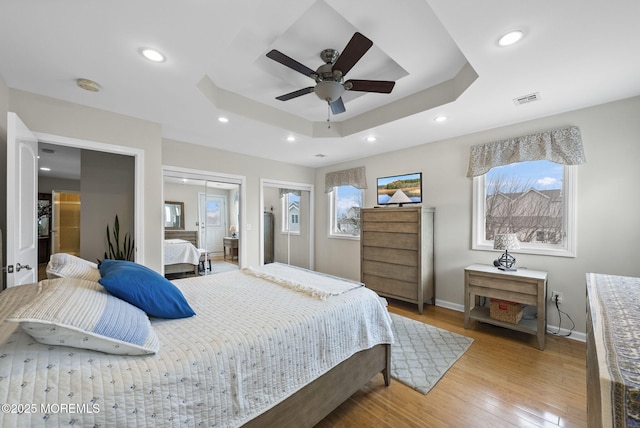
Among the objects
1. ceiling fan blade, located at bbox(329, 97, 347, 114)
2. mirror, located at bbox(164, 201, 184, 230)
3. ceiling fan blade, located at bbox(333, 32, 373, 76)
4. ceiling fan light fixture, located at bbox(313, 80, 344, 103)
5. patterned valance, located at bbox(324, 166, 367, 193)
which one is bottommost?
mirror, located at bbox(164, 201, 184, 230)

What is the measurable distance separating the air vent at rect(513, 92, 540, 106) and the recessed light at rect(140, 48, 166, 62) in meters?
3.08

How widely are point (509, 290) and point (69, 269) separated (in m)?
3.76

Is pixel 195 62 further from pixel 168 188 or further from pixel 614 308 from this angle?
pixel 614 308

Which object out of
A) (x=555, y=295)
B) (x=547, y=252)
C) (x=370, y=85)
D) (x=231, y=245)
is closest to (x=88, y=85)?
(x=370, y=85)

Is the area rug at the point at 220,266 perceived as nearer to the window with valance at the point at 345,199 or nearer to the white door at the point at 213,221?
the white door at the point at 213,221

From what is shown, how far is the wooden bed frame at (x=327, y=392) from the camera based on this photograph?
126 centimetres

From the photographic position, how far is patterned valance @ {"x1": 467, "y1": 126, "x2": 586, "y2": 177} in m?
2.57

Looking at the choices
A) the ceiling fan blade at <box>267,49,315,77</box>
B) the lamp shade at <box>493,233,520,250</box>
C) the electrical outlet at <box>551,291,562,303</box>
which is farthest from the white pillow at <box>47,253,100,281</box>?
the electrical outlet at <box>551,291,562,303</box>

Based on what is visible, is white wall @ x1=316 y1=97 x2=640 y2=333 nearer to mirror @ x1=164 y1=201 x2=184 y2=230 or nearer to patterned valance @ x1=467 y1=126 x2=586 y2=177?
patterned valance @ x1=467 y1=126 x2=586 y2=177

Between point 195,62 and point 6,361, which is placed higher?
point 195,62

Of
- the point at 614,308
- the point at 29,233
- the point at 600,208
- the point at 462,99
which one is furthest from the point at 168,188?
the point at 600,208

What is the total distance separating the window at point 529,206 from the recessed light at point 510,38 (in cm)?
189

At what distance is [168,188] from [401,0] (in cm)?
366

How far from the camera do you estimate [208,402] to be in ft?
3.32
